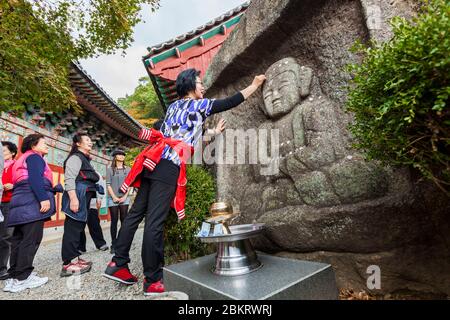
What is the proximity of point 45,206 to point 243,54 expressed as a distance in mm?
2842

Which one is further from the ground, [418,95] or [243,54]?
[243,54]

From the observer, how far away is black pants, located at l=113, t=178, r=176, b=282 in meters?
2.21

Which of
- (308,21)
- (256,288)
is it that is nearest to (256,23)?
(308,21)

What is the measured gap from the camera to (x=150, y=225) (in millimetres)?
2223

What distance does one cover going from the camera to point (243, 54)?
121 inches

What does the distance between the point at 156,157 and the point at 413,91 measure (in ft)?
5.93

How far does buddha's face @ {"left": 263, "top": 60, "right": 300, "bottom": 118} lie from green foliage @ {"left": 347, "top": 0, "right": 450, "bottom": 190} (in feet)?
3.87

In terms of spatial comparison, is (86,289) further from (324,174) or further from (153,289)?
(324,174)

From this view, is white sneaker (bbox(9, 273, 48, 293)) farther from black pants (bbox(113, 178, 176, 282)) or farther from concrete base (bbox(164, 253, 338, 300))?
concrete base (bbox(164, 253, 338, 300))

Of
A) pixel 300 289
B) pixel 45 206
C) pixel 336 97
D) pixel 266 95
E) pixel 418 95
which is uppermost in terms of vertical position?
pixel 266 95

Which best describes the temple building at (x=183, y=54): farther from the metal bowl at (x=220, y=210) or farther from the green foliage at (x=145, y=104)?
the green foliage at (x=145, y=104)

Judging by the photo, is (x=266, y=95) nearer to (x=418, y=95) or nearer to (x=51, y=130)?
(x=418, y=95)

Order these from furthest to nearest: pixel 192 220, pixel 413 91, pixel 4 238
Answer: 1. pixel 4 238
2. pixel 192 220
3. pixel 413 91

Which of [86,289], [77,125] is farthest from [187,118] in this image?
[77,125]
